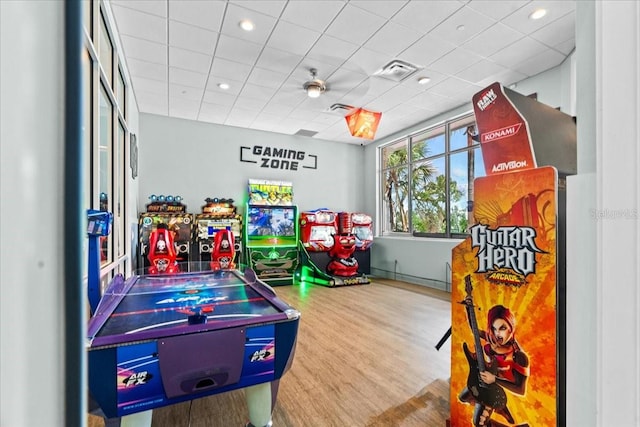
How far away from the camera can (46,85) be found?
0.32 m

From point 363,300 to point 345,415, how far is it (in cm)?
295

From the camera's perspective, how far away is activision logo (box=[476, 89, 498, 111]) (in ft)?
5.77

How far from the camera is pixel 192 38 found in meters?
3.50

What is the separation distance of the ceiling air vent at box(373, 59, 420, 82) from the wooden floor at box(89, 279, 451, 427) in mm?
3158

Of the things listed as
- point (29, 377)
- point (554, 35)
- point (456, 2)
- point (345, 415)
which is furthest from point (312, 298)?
point (29, 377)

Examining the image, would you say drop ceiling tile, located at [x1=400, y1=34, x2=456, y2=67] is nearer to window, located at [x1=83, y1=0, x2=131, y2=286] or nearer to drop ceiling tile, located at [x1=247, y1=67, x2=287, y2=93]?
drop ceiling tile, located at [x1=247, y1=67, x2=287, y2=93]

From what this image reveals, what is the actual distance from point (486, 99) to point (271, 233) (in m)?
5.03

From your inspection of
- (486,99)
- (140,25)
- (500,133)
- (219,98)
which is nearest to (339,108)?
(219,98)

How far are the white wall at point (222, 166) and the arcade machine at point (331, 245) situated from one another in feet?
2.95

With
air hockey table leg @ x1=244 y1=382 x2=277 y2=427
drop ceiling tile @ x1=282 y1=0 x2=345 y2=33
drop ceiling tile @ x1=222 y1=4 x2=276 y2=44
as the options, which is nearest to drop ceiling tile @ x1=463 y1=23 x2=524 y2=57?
drop ceiling tile @ x1=282 y1=0 x2=345 y2=33

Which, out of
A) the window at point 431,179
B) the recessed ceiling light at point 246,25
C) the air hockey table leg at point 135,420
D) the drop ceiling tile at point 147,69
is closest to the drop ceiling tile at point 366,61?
the recessed ceiling light at point 246,25

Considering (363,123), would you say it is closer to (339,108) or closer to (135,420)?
(339,108)

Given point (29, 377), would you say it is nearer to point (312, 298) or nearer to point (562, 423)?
point (562, 423)

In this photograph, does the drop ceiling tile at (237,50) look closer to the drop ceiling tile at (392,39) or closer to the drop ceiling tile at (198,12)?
the drop ceiling tile at (198,12)
